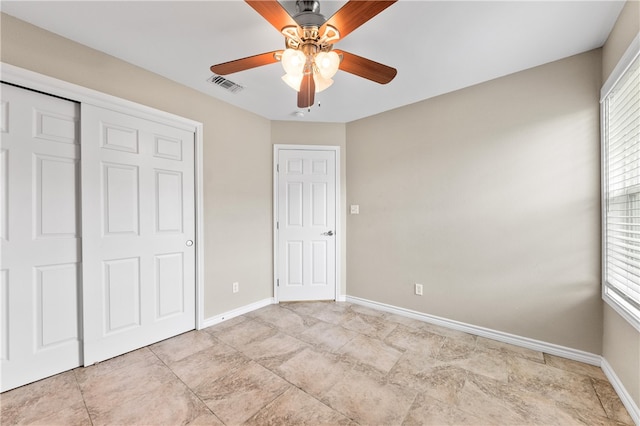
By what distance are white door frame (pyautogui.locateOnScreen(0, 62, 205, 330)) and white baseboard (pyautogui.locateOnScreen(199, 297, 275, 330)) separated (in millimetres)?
68

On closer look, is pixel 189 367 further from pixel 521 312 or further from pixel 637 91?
pixel 637 91

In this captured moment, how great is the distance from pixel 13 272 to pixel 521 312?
397 cm

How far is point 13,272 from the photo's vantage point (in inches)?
68.5

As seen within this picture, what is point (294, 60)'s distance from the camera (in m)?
1.43

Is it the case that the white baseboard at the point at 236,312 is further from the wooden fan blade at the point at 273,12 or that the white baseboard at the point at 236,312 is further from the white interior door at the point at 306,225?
the wooden fan blade at the point at 273,12

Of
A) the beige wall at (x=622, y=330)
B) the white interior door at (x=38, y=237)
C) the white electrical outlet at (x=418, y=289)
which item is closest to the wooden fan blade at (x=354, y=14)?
the beige wall at (x=622, y=330)

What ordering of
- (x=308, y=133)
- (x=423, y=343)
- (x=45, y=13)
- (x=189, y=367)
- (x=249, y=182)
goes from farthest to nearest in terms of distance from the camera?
(x=308, y=133) < (x=249, y=182) < (x=423, y=343) < (x=189, y=367) < (x=45, y=13)

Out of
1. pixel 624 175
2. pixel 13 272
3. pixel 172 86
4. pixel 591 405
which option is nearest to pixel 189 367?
pixel 13 272

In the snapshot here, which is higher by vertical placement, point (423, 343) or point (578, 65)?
point (578, 65)

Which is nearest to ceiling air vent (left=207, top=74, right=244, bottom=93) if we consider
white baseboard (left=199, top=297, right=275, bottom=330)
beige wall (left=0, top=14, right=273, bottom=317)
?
beige wall (left=0, top=14, right=273, bottom=317)

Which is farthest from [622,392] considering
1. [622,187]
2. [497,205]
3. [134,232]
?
[134,232]

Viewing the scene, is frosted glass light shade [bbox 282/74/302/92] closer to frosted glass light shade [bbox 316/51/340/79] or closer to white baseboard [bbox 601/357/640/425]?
frosted glass light shade [bbox 316/51/340/79]

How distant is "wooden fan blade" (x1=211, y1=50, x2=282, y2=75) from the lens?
1.58 meters

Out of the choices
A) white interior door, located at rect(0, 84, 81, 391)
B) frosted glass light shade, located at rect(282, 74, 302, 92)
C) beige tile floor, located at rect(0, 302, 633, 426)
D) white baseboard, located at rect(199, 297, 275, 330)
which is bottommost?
beige tile floor, located at rect(0, 302, 633, 426)
